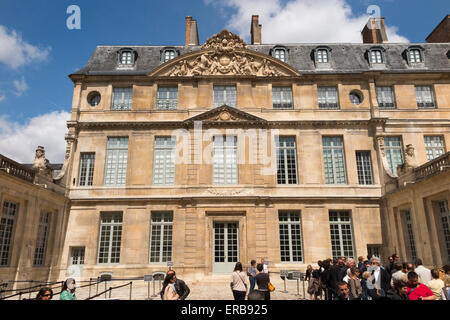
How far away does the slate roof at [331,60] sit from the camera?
18.4 m

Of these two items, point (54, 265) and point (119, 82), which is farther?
point (119, 82)

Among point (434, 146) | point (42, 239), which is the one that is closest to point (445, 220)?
point (434, 146)

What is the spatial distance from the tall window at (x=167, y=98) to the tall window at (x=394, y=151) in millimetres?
11666

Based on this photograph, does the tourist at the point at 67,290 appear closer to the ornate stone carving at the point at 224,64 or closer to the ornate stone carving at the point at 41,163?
the ornate stone carving at the point at 41,163

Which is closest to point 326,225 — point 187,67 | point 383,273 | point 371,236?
point 371,236

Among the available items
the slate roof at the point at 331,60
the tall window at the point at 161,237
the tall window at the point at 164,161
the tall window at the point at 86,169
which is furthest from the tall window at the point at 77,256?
the slate roof at the point at 331,60

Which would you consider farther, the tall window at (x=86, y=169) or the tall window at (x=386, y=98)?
the tall window at (x=386, y=98)

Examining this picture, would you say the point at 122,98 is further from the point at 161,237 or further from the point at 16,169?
the point at 161,237

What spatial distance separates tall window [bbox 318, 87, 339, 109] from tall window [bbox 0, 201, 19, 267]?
15.5 metres

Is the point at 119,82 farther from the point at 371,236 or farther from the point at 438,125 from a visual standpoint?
the point at 438,125

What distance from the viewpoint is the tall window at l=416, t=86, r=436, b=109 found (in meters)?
17.6

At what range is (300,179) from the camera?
1645 cm

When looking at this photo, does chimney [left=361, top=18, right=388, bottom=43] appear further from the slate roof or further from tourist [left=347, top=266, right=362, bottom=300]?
tourist [left=347, top=266, right=362, bottom=300]
